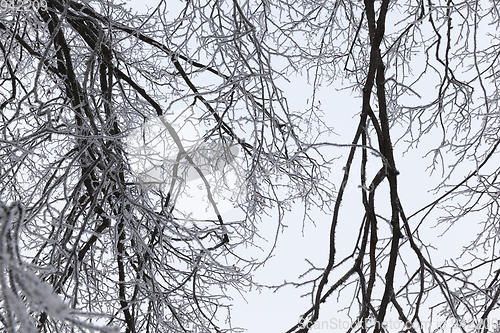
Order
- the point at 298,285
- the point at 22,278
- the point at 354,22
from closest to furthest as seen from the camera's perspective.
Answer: the point at 22,278 → the point at 298,285 → the point at 354,22

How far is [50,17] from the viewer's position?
8.16ft

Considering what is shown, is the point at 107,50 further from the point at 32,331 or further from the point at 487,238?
the point at 487,238

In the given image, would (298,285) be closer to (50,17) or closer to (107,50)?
(107,50)

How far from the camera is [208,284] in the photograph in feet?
11.1

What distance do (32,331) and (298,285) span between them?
Answer: 1.33 metres

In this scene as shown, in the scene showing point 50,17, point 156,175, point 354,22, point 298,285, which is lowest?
point 298,285

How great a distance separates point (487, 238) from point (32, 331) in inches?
142

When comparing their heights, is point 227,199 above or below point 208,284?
above

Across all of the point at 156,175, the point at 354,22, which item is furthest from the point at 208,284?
the point at 354,22

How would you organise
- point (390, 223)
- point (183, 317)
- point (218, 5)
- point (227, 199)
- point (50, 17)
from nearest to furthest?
point (390, 223)
point (218, 5)
point (50, 17)
point (227, 199)
point (183, 317)

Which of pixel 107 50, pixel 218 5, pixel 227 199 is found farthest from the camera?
pixel 227 199

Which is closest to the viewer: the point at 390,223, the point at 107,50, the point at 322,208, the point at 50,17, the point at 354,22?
the point at 390,223

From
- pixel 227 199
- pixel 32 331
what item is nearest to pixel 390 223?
pixel 32 331

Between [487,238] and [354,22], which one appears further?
[354,22]
